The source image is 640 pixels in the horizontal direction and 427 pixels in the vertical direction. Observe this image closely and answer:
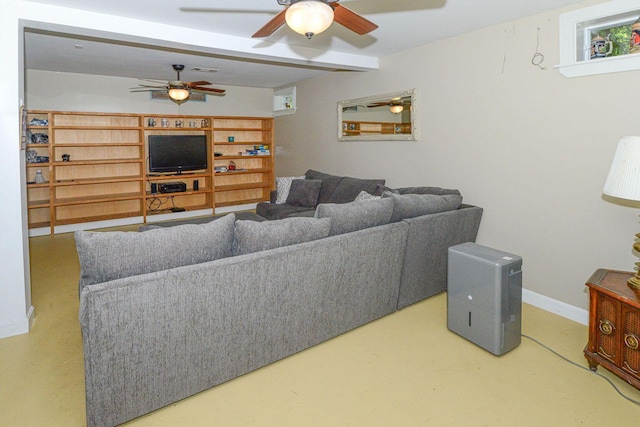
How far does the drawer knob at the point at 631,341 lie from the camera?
2.05 m

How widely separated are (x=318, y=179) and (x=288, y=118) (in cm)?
194

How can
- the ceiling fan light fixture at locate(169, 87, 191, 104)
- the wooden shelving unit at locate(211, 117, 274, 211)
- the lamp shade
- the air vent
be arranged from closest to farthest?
1. the lamp shade
2. the ceiling fan light fixture at locate(169, 87, 191, 104)
3. the air vent
4. the wooden shelving unit at locate(211, 117, 274, 211)

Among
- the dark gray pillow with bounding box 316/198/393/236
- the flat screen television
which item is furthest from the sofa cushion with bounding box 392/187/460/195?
the flat screen television

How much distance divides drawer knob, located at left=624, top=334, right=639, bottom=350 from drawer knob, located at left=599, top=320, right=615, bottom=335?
0.08m

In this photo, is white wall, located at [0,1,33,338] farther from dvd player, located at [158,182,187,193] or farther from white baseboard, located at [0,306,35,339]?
Result: dvd player, located at [158,182,187,193]

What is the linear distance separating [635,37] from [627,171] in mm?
1248

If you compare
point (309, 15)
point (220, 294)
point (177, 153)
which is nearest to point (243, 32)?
point (309, 15)

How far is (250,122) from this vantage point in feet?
25.3

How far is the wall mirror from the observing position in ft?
14.7

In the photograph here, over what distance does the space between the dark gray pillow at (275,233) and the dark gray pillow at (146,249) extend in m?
0.08

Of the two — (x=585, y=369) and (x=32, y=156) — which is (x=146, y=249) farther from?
(x=32, y=156)

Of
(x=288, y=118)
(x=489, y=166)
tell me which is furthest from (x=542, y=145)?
(x=288, y=118)

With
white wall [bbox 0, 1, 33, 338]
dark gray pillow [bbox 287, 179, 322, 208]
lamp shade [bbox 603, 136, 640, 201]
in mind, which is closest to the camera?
lamp shade [bbox 603, 136, 640, 201]

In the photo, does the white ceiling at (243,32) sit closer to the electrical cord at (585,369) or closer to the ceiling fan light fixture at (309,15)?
the ceiling fan light fixture at (309,15)
